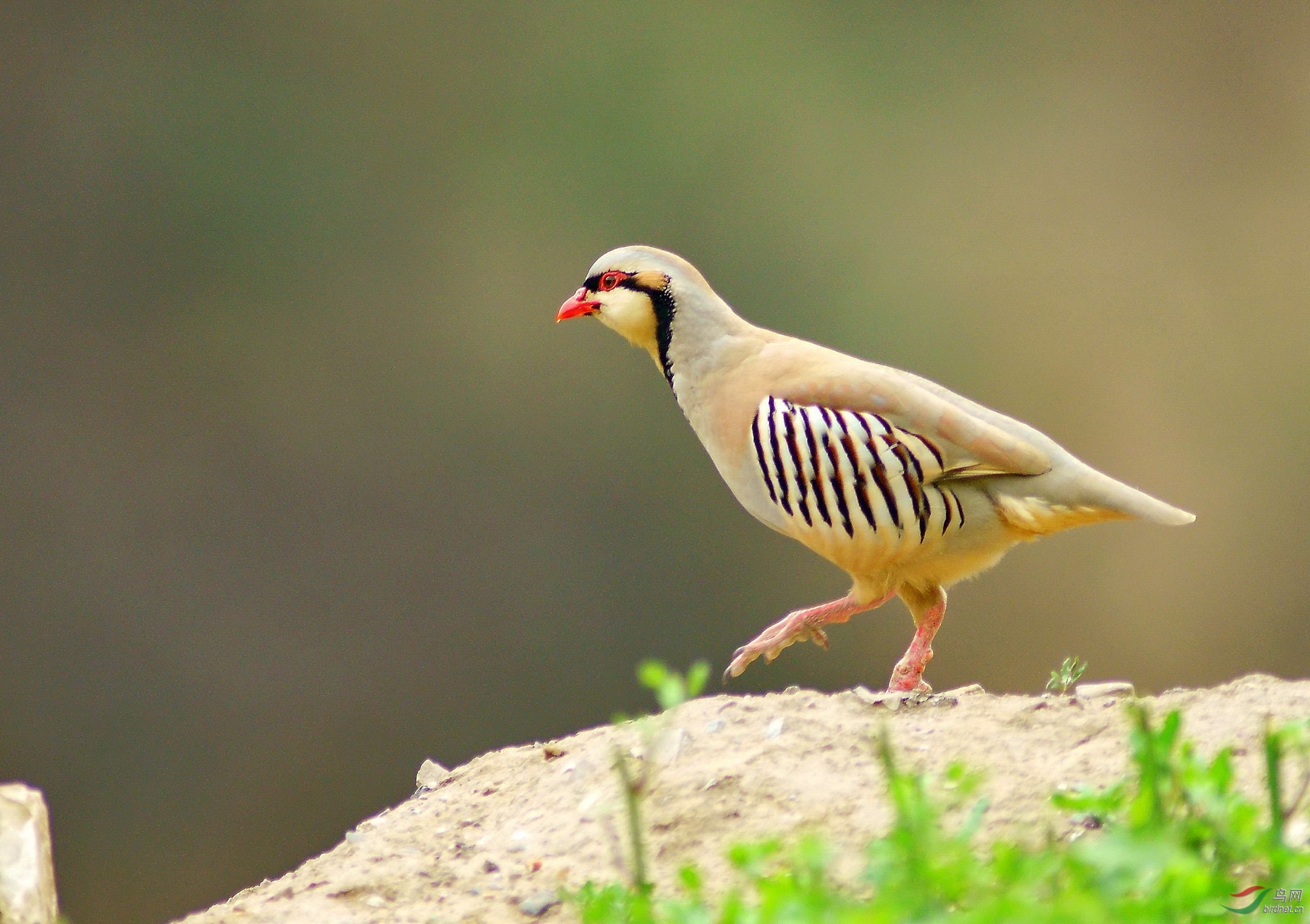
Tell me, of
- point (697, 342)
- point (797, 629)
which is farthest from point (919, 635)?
point (697, 342)

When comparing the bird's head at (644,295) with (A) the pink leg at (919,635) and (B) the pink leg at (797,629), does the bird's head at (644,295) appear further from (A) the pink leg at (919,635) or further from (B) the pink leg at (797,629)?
(A) the pink leg at (919,635)

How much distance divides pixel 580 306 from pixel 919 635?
52.5 inches

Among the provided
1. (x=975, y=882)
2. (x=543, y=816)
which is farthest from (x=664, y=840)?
(x=975, y=882)

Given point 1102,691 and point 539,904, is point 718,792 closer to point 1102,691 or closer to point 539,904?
point 539,904

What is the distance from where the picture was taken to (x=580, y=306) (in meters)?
4.02

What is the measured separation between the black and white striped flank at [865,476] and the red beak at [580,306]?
758 mm

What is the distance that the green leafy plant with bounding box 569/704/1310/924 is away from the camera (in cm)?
126

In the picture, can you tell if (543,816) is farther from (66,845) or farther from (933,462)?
(66,845)

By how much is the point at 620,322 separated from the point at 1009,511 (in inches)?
48.6

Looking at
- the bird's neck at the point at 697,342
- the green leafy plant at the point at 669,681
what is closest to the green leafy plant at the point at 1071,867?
the green leafy plant at the point at 669,681

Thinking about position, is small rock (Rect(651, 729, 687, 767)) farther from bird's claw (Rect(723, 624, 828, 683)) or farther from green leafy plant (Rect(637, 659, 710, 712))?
green leafy plant (Rect(637, 659, 710, 712))

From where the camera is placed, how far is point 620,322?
4031 millimetres

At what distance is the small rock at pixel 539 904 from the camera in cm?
231

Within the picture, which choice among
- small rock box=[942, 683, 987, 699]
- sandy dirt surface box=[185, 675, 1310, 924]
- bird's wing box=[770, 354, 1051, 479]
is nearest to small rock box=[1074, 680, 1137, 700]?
sandy dirt surface box=[185, 675, 1310, 924]
